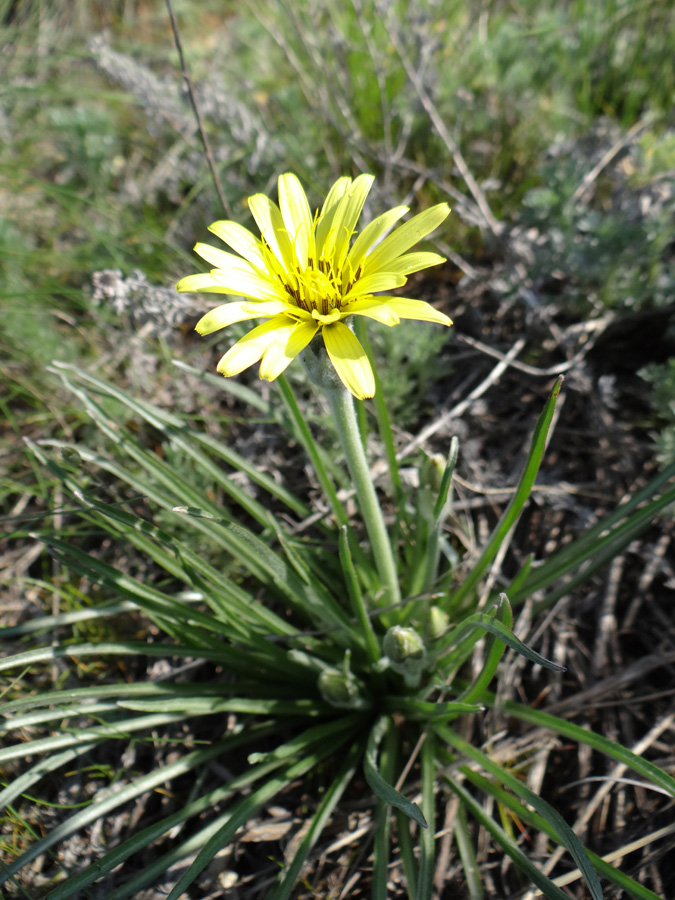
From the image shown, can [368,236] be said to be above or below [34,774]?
above

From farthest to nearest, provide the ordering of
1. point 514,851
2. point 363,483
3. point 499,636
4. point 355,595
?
point 355,595
point 363,483
point 514,851
point 499,636

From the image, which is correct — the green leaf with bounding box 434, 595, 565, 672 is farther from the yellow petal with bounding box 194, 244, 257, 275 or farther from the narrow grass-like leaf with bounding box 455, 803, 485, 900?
the yellow petal with bounding box 194, 244, 257, 275

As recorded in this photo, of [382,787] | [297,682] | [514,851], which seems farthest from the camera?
[297,682]

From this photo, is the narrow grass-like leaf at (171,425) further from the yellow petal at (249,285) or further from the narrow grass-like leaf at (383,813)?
the narrow grass-like leaf at (383,813)

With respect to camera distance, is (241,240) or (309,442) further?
(309,442)

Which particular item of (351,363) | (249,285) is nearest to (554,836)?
(351,363)

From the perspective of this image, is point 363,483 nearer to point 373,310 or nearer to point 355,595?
point 355,595
